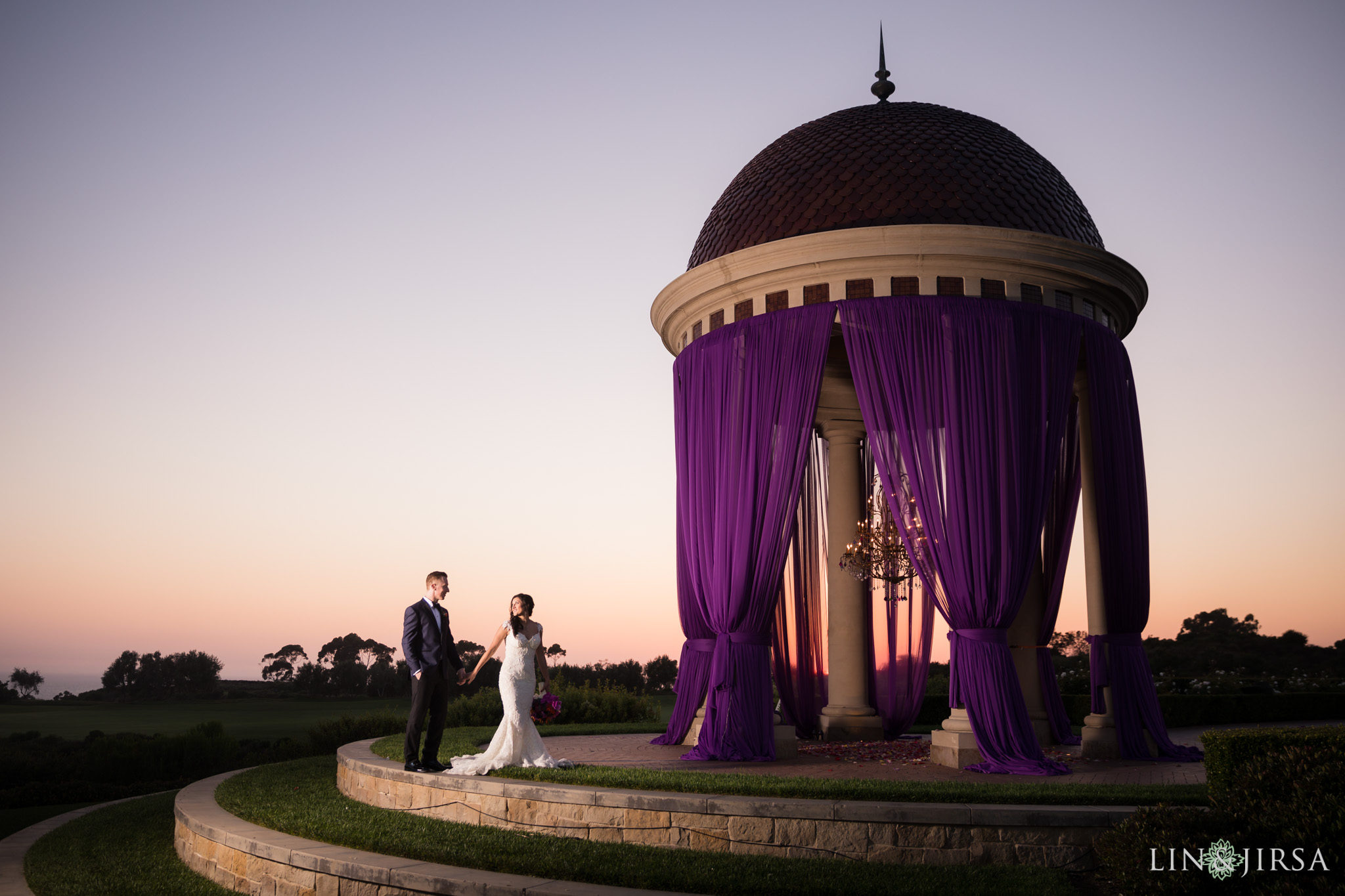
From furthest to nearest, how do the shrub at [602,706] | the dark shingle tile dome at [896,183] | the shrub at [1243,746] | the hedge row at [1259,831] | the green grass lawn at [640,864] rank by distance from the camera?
the shrub at [602,706] < the dark shingle tile dome at [896,183] < the shrub at [1243,746] < the green grass lawn at [640,864] < the hedge row at [1259,831]

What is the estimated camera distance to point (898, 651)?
1734 centimetres

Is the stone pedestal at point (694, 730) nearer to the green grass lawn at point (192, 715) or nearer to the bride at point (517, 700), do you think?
the bride at point (517, 700)

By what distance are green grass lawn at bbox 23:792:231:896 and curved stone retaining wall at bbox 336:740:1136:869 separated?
334cm

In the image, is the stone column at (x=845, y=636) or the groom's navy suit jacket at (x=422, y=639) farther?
the stone column at (x=845, y=636)

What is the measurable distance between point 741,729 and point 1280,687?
2383cm

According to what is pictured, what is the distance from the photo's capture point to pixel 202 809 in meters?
11.3

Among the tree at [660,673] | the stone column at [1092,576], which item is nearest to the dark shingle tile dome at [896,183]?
the stone column at [1092,576]

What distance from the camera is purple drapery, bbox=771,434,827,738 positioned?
17.3 m

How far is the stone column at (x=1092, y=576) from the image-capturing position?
13.9 meters

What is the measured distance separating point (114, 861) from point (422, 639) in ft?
14.1

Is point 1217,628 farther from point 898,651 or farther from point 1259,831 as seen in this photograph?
point 1259,831

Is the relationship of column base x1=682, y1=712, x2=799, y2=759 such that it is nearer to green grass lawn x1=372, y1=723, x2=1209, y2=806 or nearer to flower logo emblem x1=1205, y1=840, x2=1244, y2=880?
green grass lawn x1=372, y1=723, x2=1209, y2=806

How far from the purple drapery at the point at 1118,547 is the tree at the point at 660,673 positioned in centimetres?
1907

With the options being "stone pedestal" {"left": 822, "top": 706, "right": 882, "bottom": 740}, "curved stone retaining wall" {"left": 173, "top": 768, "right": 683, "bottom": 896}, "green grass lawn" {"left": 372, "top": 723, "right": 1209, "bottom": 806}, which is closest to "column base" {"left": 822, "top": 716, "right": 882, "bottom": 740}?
"stone pedestal" {"left": 822, "top": 706, "right": 882, "bottom": 740}
